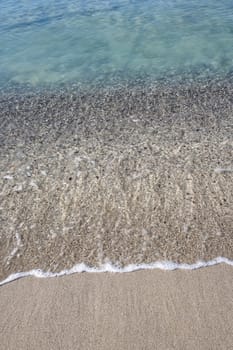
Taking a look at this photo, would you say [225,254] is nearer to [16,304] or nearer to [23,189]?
[16,304]


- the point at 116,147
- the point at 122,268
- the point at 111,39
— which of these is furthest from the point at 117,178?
the point at 111,39

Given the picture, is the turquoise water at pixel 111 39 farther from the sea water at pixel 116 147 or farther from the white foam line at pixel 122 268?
the white foam line at pixel 122 268

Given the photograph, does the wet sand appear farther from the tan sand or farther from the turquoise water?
the turquoise water

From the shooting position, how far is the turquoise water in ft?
26.1

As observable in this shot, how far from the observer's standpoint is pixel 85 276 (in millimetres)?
3459

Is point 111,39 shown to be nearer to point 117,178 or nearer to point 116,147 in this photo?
point 116,147

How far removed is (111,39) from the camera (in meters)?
9.38

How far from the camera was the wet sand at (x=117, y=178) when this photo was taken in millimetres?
3734

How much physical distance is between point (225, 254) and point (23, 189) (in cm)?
233

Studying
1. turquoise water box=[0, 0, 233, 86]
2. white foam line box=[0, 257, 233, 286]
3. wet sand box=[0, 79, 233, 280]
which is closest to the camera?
white foam line box=[0, 257, 233, 286]

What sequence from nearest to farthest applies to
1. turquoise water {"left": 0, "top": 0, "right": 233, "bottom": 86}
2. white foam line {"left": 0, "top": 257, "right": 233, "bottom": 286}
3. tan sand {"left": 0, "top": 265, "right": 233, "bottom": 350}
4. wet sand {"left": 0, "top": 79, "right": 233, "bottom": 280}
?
tan sand {"left": 0, "top": 265, "right": 233, "bottom": 350}
white foam line {"left": 0, "top": 257, "right": 233, "bottom": 286}
wet sand {"left": 0, "top": 79, "right": 233, "bottom": 280}
turquoise water {"left": 0, "top": 0, "right": 233, "bottom": 86}

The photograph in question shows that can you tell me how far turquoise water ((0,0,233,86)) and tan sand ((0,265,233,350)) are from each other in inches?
196

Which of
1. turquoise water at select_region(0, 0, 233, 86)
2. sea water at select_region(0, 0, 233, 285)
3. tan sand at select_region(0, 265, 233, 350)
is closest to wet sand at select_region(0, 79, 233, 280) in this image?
sea water at select_region(0, 0, 233, 285)

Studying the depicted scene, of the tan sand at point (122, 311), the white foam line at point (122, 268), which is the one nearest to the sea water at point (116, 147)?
the white foam line at point (122, 268)
